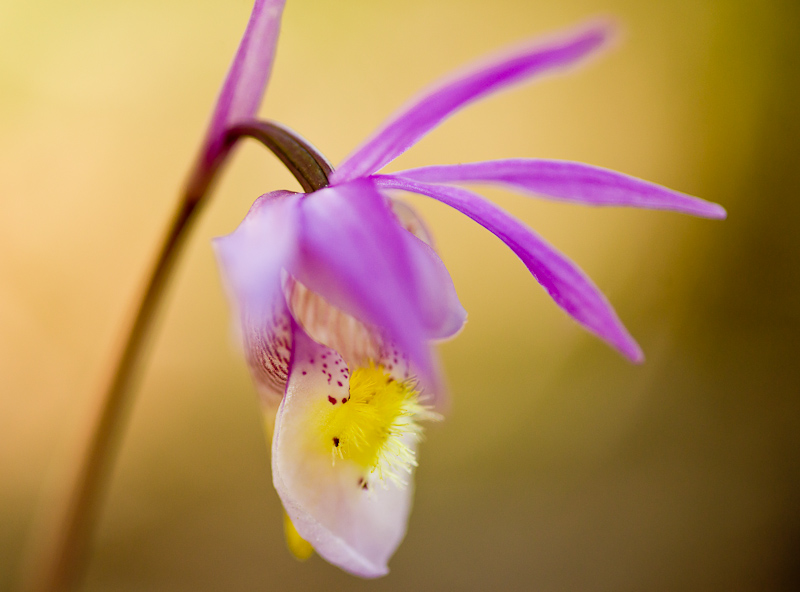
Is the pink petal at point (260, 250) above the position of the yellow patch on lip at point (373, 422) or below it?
above

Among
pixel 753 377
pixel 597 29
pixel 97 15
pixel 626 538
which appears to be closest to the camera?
pixel 597 29

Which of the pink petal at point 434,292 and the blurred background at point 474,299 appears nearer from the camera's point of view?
the pink petal at point 434,292

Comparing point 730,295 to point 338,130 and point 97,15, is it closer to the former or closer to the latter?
point 338,130

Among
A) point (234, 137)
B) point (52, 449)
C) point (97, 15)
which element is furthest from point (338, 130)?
point (234, 137)

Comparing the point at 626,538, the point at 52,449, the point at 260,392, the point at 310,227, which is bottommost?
the point at 52,449

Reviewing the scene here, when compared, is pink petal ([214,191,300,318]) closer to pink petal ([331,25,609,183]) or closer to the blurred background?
pink petal ([331,25,609,183])

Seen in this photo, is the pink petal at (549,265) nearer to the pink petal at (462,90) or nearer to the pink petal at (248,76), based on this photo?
the pink petal at (462,90)

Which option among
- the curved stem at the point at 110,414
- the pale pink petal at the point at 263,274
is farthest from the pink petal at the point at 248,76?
the pale pink petal at the point at 263,274

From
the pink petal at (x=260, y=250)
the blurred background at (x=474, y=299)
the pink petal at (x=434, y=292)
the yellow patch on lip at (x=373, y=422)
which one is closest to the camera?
the pink petal at (x=260, y=250)
